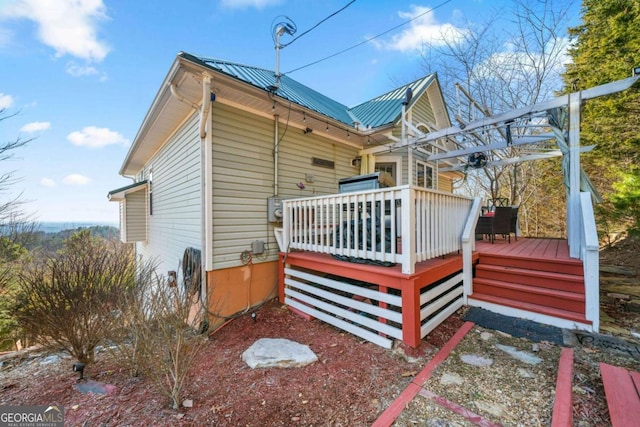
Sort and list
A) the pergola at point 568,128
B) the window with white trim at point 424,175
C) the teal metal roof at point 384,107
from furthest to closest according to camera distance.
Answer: the window with white trim at point 424,175, the teal metal roof at point 384,107, the pergola at point 568,128

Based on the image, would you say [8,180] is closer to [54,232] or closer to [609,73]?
[54,232]

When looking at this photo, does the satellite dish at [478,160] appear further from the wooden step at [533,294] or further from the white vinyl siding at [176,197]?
the white vinyl siding at [176,197]

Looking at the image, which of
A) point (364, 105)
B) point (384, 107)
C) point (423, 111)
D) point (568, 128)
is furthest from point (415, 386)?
point (364, 105)

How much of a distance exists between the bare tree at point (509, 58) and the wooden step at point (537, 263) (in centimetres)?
491

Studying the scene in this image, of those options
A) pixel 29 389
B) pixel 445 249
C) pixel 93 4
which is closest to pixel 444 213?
pixel 445 249

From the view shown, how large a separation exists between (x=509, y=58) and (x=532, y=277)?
30.1ft

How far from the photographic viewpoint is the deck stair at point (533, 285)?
3.36 m

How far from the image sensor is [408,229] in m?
2.91

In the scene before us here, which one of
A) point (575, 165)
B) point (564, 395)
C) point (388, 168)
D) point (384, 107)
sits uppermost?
point (384, 107)

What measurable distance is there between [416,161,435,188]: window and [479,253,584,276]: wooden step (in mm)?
3717

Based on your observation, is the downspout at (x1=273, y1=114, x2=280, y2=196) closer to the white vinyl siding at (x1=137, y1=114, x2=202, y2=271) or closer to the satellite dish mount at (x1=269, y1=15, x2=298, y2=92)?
the satellite dish mount at (x1=269, y1=15, x2=298, y2=92)

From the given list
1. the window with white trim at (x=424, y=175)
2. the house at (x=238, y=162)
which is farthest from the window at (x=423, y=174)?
the house at (x=238, y=162)

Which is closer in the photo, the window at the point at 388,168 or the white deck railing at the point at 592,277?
the white deck railing at the point at 592,277

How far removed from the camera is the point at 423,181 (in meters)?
7.88
